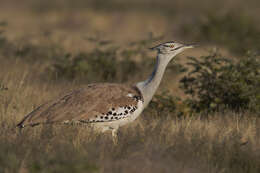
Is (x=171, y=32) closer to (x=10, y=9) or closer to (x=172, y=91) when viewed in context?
(x=10, y=9)

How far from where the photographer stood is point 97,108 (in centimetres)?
461

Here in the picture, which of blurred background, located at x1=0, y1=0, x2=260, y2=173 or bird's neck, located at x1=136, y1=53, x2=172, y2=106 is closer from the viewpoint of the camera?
blurred background, located at x1=0, y1=0, x2=260, y2=173

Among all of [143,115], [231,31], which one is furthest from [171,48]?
[231,31]

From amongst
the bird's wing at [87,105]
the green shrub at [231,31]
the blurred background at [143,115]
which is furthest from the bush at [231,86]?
the green shrub at [231,31]

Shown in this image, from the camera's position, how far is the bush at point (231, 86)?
6.13 m

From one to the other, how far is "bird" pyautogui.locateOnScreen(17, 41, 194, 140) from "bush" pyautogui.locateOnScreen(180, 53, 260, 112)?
166 cm

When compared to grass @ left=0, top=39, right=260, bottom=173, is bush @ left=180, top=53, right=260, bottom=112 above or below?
above

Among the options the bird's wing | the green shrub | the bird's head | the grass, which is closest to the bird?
the bird's wing

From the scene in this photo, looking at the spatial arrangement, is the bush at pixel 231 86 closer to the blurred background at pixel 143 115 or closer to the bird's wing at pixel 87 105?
the blurred background at pixel 143 115

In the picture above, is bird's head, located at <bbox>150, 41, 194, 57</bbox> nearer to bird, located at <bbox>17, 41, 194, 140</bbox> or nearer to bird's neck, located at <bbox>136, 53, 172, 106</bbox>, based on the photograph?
bird's neck, located at <bbox>136, 53, 172, 106</bbox>

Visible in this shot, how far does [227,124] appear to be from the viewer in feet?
17.6

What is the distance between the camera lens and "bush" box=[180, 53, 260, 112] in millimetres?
6129

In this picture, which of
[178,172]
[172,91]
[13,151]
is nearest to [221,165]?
[178,172]

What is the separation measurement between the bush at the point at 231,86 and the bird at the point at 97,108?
1.66m
